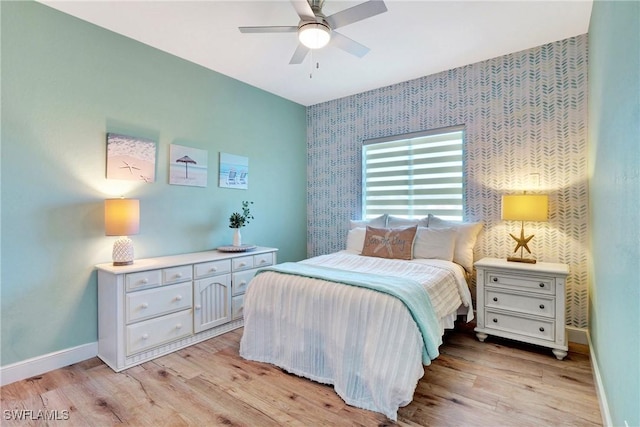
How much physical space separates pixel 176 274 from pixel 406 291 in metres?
1.91

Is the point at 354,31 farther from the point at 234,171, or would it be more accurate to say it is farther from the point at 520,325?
the point at 520,325

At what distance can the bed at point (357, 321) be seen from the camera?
5.94 ft

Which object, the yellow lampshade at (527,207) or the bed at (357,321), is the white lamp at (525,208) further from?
the bed at (357,321)

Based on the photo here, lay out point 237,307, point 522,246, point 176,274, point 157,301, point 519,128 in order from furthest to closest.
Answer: point 237,307 → point 519,128 → point 522,246 → point 176,274 → point 157,301

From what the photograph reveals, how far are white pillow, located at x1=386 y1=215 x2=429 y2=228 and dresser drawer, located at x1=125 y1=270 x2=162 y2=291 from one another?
2408mm

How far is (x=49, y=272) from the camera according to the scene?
234cm

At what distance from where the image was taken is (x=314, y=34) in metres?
2.13

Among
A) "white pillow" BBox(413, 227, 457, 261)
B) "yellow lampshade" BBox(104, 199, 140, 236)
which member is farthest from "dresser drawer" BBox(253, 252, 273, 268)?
"white pillow" BBox(413, 227, 457, 261)

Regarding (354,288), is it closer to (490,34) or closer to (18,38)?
(490,34)

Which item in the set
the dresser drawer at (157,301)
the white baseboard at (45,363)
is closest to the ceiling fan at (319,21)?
the dresser drawer at (157,301)

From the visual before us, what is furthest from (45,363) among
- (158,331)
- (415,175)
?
(415,175)

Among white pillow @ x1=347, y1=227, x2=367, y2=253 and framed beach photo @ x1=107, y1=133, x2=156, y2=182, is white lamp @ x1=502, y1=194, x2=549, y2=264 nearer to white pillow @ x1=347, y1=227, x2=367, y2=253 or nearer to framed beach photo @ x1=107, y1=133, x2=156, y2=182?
white pillow @ x1=347, y1=227, x2=367, y2=253

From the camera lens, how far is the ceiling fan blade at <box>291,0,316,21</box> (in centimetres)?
190

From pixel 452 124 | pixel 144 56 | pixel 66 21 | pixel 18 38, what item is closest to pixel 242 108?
pixel 144 56
